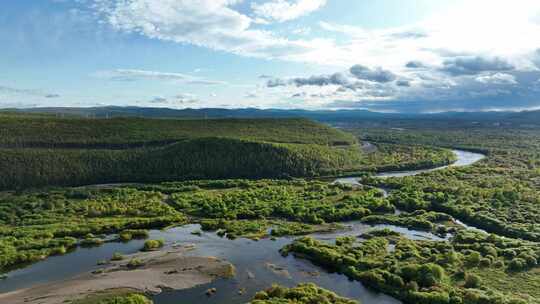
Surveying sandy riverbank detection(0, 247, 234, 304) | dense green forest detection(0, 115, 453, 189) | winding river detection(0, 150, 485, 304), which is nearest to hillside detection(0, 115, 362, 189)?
dense green forest detection(0, 115, 453, 189)

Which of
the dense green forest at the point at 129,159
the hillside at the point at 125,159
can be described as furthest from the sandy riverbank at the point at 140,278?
the hillside at the point at 125,159

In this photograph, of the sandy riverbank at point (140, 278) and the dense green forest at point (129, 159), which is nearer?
the sandy riverbank at point (140, 278)

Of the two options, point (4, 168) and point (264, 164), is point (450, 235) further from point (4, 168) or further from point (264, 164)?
point (4, 168)

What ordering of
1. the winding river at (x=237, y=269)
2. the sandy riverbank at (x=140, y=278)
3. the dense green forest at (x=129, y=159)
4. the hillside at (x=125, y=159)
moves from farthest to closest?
1. the dense green forest at (x=129, y=159)
2. the hillside at (x=125, y=159)
3. the winding river at (x=237, y=269)
4. the sandy riverbank at (x=140, y=278)

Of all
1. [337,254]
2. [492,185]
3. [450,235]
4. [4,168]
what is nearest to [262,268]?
[337,254]

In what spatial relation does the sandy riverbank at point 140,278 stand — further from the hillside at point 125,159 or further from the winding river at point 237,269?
the hillside at point 125,159

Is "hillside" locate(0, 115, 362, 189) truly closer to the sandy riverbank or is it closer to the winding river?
the winding river

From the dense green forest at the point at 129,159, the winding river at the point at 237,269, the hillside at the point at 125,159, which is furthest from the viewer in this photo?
the dense green forest at the point at 129,159
